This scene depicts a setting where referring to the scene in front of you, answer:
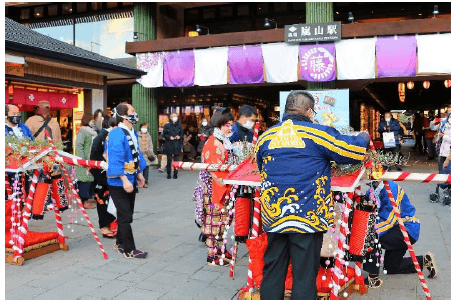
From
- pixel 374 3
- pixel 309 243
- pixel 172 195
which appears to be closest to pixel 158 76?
pixel 172 195

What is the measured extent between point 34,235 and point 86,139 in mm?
2981

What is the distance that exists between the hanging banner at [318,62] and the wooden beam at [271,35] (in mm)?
696

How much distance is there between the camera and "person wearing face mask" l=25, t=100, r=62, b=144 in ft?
26.4

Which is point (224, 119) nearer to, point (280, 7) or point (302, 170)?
point (302, 170)

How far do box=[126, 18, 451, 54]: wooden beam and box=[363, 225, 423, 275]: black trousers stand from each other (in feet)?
34.1

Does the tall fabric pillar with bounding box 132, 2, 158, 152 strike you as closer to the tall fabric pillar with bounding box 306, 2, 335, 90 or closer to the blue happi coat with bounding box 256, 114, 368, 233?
→ the tall fabric pillar with bounding box 306, 2, 335, 90

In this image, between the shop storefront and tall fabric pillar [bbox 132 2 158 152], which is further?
tall fabric pillar [bbox 132 2 158 152]

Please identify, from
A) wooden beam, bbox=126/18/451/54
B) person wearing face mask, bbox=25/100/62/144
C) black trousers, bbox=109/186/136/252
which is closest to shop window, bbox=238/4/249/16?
wooden beam, bbox=126/18/451/54

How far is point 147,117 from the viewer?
1647cm

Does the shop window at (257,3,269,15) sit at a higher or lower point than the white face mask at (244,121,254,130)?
higher

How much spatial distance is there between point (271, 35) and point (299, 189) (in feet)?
39.4

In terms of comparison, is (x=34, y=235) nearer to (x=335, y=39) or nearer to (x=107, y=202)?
(x=107, y=202)

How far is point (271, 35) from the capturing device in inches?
567

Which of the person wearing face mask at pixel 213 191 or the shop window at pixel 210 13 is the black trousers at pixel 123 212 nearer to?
the person wearing face mask at pixel 213 191
